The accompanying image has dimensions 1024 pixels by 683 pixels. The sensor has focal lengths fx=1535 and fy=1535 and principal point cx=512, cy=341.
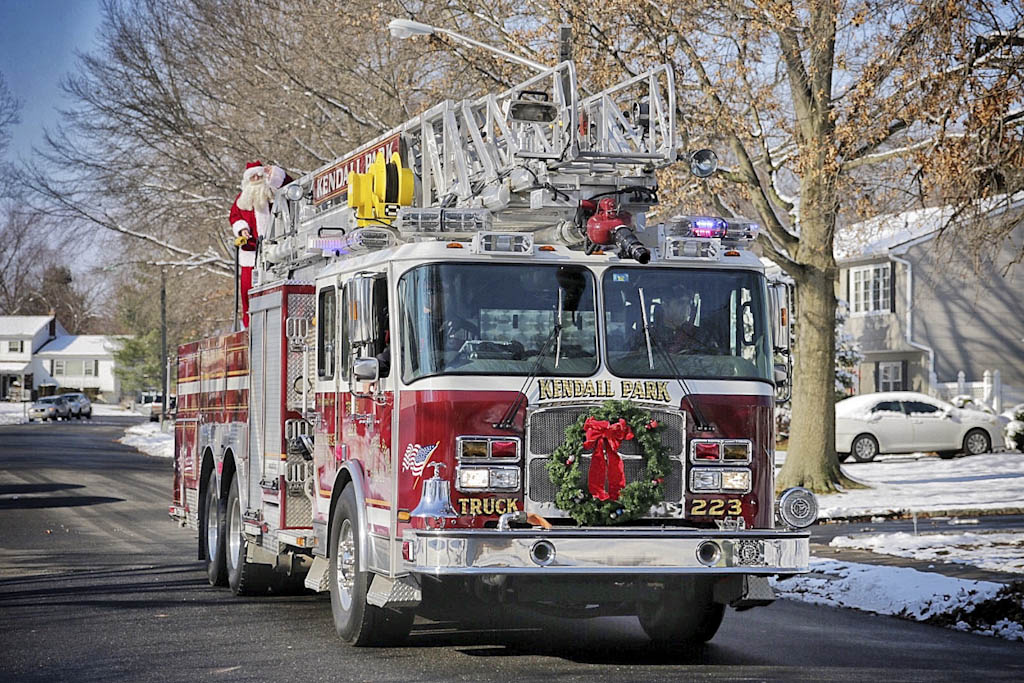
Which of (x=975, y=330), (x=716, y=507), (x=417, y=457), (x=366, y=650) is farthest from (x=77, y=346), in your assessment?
(x=716, y=507)

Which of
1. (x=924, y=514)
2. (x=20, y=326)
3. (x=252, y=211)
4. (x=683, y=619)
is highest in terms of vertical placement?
(x=20, y=326)

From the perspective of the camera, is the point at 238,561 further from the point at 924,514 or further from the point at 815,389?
the point at 815,389

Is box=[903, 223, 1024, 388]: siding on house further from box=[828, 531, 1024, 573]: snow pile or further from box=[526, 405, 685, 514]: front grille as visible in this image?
box=[526, 405, 685, 514]: front grille

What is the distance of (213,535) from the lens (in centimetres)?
1426

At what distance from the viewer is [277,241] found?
552 inches

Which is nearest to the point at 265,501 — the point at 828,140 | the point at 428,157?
the point at 428,157

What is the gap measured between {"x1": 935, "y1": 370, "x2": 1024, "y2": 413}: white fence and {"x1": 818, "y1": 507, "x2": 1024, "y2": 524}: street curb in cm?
2078

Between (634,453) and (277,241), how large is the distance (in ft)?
18.9

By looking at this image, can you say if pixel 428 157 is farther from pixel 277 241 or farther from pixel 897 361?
pixel 897 361

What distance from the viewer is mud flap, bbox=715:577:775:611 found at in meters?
9.50

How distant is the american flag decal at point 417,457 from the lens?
9.20 meters

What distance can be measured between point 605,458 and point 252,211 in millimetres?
6904

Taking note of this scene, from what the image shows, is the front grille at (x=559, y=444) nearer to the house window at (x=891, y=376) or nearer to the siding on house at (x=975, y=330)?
the siding on house at (x=975, y=330)

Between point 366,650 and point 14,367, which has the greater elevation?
point 14,367
